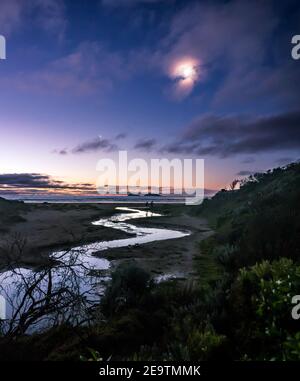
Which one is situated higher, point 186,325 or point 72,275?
point 72,275

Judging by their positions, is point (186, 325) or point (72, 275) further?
point (72, 275)

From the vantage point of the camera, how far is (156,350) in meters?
4.96

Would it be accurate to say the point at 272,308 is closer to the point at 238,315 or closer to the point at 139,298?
the point at 238,315

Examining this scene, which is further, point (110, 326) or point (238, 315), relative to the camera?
point (110, 326)

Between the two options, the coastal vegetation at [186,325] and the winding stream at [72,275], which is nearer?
the coastal vegetation at [186,325]

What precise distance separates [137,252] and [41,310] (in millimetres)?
10218

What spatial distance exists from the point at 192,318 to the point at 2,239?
54.5ft

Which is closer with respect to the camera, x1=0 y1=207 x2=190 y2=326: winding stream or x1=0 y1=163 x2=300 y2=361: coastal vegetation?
x1=0 y1=163 x2=300 y2=361: coastal vegetation

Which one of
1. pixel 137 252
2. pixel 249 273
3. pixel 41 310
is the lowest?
pixel 137 252
